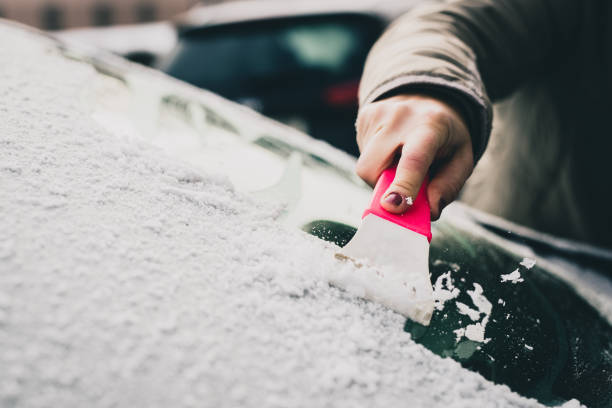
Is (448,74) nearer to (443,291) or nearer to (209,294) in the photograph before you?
(443,291)

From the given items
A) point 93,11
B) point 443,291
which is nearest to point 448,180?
point 443,291

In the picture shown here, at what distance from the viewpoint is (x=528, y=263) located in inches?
38.9

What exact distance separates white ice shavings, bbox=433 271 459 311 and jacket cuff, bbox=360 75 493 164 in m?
0.32

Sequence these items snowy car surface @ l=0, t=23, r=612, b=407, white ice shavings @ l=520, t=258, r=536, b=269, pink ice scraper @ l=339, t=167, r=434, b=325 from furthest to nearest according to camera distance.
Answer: white ice shavings @ l=520, t=258, r=536, b=269 → pink ice scraper @ l=339, t=167, r=434, b=325 → snowy car surface @ l=0, t=23, r=612, b=407

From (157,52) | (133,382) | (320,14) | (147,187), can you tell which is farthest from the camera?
(157,52)

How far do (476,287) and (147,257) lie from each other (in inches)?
23.1

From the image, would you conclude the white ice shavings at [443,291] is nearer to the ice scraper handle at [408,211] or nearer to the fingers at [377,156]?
the ice scraper handle at [408,211]

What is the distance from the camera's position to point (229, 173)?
0.85 meters

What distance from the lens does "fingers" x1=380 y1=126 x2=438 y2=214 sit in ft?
2.30

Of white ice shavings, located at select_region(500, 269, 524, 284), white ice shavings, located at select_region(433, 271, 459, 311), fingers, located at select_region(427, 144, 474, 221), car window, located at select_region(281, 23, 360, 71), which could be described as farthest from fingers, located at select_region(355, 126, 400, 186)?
car window, located at select_region(281, 23, 360, 71)

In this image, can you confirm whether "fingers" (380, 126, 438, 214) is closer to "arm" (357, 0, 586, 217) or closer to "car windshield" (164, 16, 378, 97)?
"arm" (357, 0, 586, 217)

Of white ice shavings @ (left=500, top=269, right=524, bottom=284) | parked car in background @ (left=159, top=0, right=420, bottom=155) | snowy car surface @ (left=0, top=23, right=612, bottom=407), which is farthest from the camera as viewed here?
parked car in background @ (left=159, top=0, right=420, bottom=155)

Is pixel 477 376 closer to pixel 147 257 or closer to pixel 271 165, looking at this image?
pixel 147 257

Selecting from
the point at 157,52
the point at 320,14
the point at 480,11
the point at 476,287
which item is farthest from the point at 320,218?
the point at 157,52
